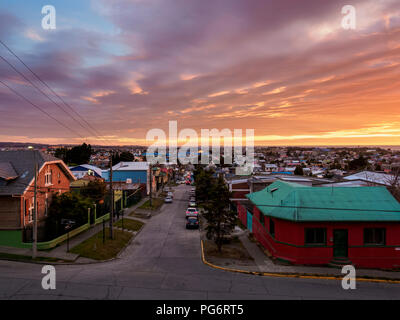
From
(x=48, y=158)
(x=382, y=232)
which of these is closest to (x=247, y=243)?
(x=382, y=232)

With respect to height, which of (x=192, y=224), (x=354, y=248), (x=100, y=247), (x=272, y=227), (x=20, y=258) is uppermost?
(x=272, y=227)

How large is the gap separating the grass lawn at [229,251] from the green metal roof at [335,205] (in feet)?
14.0

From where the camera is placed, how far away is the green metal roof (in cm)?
2005

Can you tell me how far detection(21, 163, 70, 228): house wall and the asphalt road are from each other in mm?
6295

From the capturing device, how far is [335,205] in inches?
822

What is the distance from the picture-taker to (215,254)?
2281 cm

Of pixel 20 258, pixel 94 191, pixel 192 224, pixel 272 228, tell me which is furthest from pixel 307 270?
pixel 94 191

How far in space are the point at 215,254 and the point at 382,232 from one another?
Result: 12.9 metres

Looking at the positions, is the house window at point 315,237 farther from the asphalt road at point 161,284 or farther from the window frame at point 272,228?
the asphalt road at point 161,284

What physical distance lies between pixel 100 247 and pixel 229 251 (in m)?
11.1

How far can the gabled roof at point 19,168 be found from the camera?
23422 mm

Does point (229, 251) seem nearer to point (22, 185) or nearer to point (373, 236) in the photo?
point (373, 236)

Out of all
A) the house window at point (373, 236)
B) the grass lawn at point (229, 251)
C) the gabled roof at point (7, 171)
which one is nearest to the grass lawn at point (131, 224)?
the grass lawn at point (229, 251)
